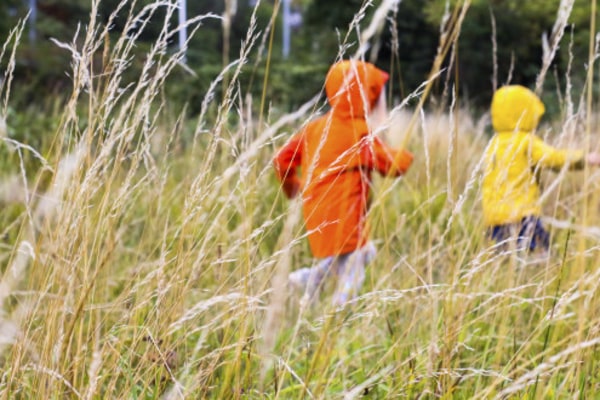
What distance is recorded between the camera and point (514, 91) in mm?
3508

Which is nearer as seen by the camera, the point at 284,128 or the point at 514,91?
the point at 514,91

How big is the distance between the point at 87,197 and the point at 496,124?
2576 millimetres

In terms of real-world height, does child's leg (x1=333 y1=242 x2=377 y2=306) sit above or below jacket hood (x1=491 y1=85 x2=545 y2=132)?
below

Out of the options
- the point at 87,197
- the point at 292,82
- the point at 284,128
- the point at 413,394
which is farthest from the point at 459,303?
the point at 292,82

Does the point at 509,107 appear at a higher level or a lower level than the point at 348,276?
higher

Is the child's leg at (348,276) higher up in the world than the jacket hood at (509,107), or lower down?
lower down

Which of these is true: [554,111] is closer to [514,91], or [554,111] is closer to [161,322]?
[514,91]

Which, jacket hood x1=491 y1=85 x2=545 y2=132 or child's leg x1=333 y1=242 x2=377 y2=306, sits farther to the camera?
jacket hood x1=491 y1=85 x2=545 y2=132

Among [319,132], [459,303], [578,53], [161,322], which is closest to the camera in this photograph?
[161,322]

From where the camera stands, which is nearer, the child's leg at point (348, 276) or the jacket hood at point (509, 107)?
the child's leg at point (348, 276)

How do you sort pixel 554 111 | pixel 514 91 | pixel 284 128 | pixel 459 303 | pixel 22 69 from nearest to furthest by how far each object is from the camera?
pixel 459 303 < pixel 514 91 < pixel 284 128 < pixel 22 69 < pixel 554 111

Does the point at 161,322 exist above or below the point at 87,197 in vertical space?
below

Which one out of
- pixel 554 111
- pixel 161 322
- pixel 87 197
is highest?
pixel 87 197

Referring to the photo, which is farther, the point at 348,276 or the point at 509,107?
the point at 509,107
